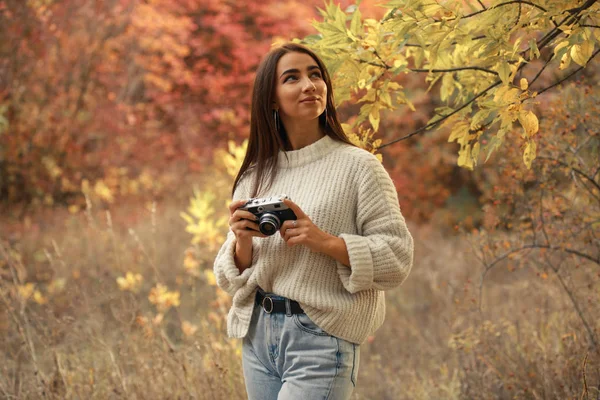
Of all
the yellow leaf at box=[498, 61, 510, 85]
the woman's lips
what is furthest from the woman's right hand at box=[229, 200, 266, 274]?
the yellow leaf at box=[498, 61, 510, 85]

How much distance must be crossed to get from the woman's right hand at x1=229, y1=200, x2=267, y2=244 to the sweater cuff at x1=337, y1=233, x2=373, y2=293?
9.4 inches

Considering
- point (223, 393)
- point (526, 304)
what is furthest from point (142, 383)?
point (526, 304)

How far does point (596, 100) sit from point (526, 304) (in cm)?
203

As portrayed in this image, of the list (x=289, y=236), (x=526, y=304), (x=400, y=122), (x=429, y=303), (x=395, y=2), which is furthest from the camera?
(x=400, y=122)

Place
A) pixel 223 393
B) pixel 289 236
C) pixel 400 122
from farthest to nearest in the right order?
pixel 400 122
pixel 223 393
pixel 289 236

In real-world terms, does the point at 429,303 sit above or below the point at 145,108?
below

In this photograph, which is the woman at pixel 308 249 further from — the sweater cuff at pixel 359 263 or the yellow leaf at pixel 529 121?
the yellow leaf at pixel 529 121

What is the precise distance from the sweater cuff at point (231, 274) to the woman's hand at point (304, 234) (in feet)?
0.84

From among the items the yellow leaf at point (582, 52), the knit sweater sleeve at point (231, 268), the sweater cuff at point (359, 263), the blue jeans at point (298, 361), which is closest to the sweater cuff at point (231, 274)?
the knit sweater sleeve at point (231, 268)

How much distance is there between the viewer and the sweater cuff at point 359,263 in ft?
5.46

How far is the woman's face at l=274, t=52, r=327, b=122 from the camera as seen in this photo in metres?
1.86

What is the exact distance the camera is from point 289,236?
1685 mm

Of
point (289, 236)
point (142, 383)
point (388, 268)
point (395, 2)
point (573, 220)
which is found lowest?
point (142, 383)

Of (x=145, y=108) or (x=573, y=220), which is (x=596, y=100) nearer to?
(x=573, y=220)
